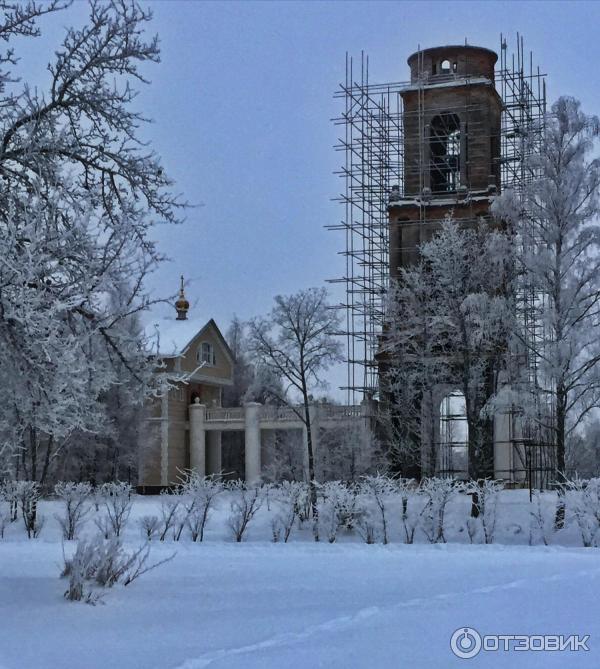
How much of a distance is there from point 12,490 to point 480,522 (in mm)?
10790

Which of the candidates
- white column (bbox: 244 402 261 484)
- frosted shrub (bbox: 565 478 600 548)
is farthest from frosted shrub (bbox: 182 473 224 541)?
white column (bbox: 244 402 261 484)

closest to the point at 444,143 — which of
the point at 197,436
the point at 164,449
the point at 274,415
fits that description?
the point at 274,415

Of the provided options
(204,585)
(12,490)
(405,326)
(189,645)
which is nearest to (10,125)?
(204,585)

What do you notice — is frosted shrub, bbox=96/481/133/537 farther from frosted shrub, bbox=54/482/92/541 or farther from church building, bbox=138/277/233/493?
church building, bbox=138/277/233/493

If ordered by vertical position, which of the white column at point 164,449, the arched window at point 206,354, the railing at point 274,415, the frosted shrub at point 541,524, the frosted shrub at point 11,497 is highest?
the arched window at point 206,354

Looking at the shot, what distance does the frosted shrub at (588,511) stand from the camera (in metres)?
20.2

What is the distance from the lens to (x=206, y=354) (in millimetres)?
54312

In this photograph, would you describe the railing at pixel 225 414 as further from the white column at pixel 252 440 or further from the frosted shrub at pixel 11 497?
the frosted shrub at pixel 11 497

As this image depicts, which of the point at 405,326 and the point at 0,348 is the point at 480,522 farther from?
the point at 0,348

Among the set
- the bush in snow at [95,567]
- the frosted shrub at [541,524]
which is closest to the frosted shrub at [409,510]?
the frosted shrub at [541,524]

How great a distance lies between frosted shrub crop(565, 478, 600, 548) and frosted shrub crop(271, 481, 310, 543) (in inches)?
220

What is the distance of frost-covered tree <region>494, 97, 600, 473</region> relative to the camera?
2312 centimetres

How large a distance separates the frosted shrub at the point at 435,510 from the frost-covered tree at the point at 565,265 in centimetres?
305

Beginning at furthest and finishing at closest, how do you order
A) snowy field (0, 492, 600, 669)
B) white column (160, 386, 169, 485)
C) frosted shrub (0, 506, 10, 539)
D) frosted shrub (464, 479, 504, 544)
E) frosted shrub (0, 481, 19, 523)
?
white column (160, 386, 169, 485) < frosted shrub (0, 481, 19, 523) < frosted shrub (0, 506, 10, 539) < frosted shrub (464, 479, 504, 544) < snowy field (0, 492, 600, 669)
